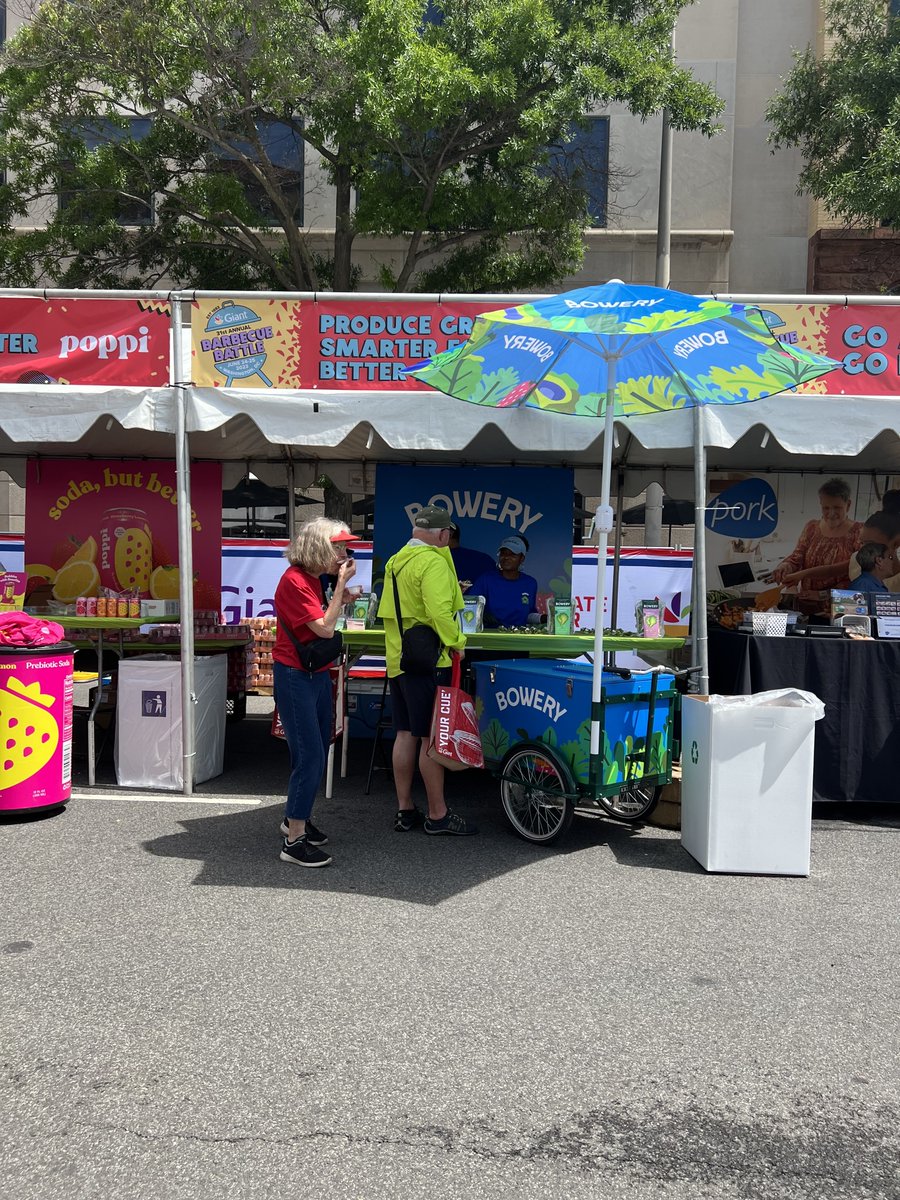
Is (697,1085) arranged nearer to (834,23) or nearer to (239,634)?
(239,634)

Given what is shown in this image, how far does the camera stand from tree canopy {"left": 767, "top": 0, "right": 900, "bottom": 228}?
51.1 ft

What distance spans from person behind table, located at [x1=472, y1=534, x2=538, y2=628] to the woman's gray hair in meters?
3.49

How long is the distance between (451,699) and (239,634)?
3781 millimetres

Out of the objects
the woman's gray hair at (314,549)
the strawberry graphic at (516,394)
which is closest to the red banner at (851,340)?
the strawberry graphic at (516,394)

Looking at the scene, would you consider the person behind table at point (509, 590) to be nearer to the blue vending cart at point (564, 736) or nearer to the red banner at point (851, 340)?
the blue vending cart at point (564, 736)

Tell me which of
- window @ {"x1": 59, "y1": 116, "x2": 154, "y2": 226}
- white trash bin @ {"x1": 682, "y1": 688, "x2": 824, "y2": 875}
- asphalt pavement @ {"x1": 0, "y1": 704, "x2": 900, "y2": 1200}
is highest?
window @ {"x1": 59, "y1": 116, "x2": 154, "y2": 226}

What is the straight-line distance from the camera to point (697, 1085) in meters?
3.53

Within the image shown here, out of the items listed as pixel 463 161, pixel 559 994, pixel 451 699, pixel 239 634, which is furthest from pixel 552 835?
pixel 463 161

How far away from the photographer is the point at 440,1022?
13.0ft

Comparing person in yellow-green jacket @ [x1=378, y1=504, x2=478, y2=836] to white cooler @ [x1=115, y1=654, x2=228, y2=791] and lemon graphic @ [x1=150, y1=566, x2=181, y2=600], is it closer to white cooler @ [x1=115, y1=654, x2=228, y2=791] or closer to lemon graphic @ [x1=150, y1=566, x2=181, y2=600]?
white cooler @ [x1=115, y1=654, x2=228, y2=791]

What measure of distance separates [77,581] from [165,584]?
915 mm

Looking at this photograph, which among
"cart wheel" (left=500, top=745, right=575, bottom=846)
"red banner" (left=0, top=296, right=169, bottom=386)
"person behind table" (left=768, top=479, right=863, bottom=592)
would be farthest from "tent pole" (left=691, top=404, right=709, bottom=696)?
"red banner" (left=0, top=296, right=169, bottom=386)

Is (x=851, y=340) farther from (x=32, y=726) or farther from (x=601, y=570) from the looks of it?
(x=32, y=726)

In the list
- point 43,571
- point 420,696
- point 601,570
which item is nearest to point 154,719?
point 420,696
